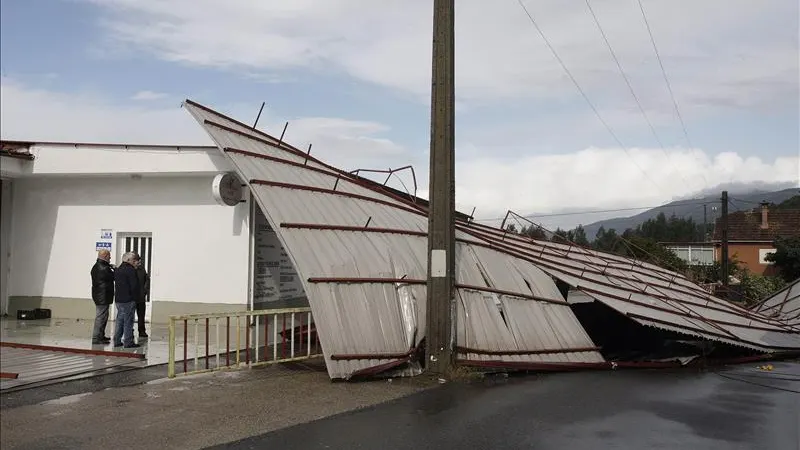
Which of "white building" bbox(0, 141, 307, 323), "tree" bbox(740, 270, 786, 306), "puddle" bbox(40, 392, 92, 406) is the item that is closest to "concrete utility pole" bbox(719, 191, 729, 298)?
"tree" bbox(740, 270, 786, 306)

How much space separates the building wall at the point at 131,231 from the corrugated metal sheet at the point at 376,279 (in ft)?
8.29

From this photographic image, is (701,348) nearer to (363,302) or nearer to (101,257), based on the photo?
(363,302)

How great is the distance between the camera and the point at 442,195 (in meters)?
9.90

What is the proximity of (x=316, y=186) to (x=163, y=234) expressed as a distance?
4634 millimetres

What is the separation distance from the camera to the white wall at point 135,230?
13820 millimetres

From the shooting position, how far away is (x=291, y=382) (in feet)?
29.6

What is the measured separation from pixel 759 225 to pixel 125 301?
32089mm

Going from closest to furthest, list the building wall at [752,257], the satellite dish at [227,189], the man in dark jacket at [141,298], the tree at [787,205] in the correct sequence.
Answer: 1. the man in dark jacket at [141,298]
2. the satellite dish at [227,189]
3. the tree at [787,205]
4. the building wall at [752,257]

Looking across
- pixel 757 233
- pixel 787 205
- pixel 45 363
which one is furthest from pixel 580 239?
pixel 45 363

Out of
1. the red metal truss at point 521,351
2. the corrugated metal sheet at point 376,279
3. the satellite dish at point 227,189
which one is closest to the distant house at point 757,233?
the red metal truss at point 521,351

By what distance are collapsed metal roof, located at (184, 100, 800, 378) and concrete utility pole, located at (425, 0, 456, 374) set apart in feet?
1.29

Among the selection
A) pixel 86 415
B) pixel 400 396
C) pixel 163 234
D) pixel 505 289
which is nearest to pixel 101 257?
pixel 163 234

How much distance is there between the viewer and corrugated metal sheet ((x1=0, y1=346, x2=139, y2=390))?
857cm

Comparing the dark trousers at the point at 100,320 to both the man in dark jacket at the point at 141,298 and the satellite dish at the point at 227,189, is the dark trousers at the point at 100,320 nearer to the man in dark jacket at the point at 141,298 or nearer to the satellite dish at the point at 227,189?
the man in dark jacket at the point at 141,298
